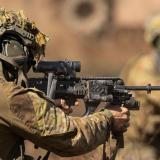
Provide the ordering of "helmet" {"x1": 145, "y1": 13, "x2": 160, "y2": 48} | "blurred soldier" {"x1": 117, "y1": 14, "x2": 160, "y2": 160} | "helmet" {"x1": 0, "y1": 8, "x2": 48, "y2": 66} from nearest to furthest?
1. "helmet" {"x1": 0, "y1": 8, "x2": 48, "y2": 66}
2. "blurred soldier" {"x1": 117, "y1": 14, "x2": 160, "y2": 160}
3. "helmet" {"x1": 145, "y1": 13, "x2": 160, "y2": 48}

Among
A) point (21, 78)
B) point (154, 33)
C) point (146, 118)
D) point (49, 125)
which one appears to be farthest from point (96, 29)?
point (49, 125)

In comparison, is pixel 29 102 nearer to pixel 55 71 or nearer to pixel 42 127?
pixel 42 127

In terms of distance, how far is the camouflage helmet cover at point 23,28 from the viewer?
195 inches

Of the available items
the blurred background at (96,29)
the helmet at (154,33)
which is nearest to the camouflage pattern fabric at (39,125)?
the helmet at (154,33)

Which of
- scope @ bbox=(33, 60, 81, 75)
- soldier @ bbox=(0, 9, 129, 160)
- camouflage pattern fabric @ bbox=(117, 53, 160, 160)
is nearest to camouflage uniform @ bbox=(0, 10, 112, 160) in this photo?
soldier @ bbox=(0, 9, 129, 160)

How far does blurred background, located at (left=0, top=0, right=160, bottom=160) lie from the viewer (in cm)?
1881

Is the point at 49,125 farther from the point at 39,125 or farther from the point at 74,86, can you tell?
the point at 74,86

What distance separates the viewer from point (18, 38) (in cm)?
499

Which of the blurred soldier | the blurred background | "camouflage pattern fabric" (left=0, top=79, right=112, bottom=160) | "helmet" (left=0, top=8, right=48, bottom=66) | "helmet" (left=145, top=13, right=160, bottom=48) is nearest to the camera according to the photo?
"camouflage pattern fabric" (left=0, top=79, right=112, bottom=160)

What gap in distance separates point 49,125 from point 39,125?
6cm

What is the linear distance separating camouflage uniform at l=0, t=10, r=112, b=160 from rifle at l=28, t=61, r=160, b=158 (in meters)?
0.34

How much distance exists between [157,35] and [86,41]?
7.90m

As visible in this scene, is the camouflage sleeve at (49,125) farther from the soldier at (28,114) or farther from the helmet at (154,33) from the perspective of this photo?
the helmet at (154,33)

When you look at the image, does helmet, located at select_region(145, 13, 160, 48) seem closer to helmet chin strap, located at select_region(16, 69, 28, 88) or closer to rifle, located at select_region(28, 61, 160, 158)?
rifle, located at select_region(28, 61, 160, 158)
